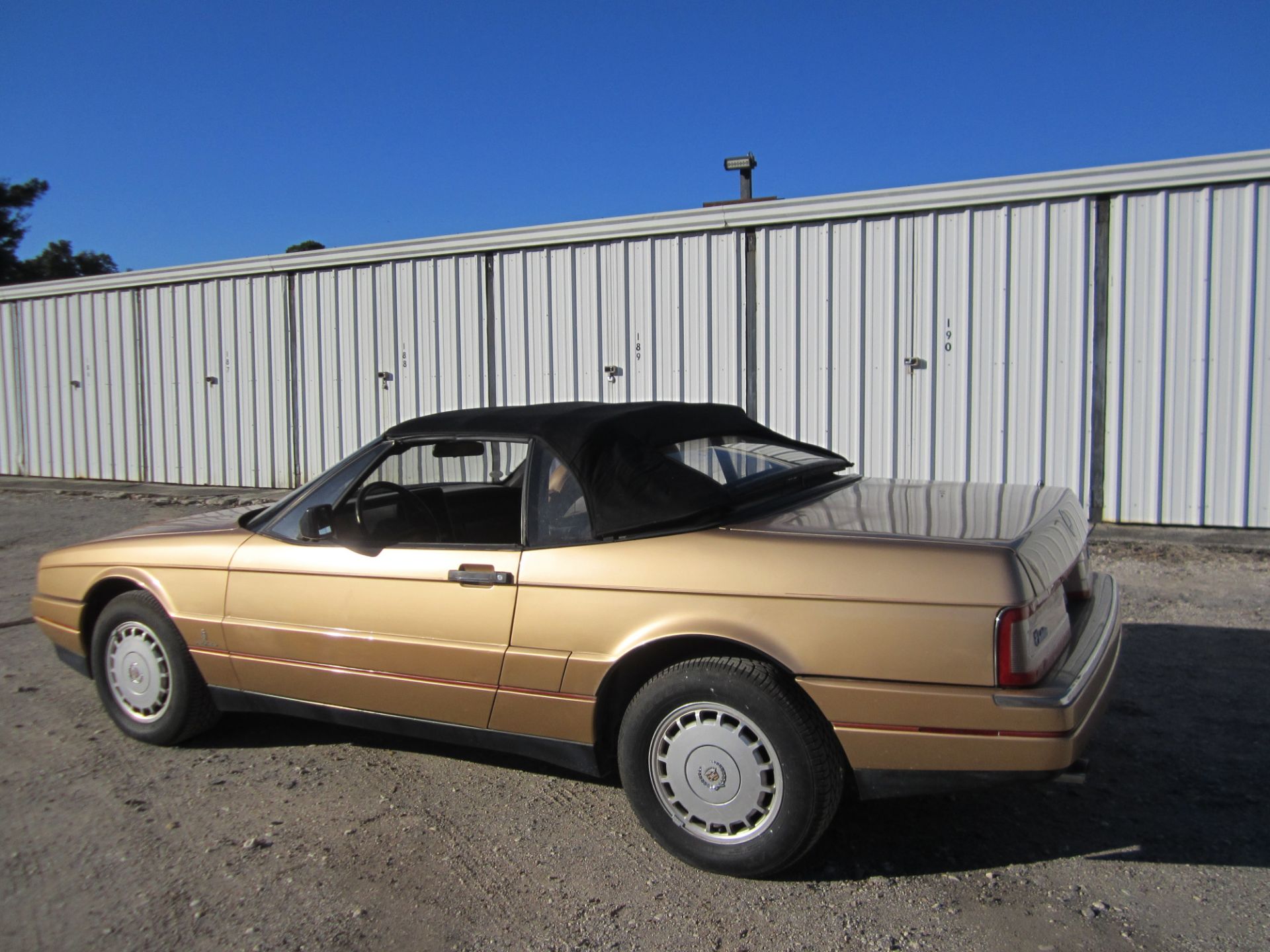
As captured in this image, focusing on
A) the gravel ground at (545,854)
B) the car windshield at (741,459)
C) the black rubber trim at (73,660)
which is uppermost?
the car windshield at (741,459)

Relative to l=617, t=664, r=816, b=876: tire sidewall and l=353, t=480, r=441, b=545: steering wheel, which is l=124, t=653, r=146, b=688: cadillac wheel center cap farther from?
l=617, t=664, r=816, b=876: tire sidewall

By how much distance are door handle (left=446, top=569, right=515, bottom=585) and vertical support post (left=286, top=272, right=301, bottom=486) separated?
9861mm

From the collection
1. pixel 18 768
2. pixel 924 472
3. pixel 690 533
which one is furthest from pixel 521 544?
pixel 924 472

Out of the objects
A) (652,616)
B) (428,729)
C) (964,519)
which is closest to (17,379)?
(428,729)

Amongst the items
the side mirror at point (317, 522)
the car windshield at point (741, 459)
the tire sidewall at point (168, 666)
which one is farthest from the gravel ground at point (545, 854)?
the car windshield at point (741, 459)

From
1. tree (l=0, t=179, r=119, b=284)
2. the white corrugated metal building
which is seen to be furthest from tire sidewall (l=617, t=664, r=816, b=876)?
tree (l=0, t=179, r=119, b=284)

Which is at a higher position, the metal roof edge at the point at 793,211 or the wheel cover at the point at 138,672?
the metal roof edge at the point at 793,211

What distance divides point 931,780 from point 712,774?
24.8 inches

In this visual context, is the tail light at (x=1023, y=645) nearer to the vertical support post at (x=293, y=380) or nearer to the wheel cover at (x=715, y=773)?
the wheel cover at (x=715, y=773)

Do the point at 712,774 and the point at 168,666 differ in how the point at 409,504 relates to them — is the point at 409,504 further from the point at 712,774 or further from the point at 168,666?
the point at 712,774

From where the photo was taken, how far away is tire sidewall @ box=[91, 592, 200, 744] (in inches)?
157

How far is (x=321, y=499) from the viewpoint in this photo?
3889 millimetres

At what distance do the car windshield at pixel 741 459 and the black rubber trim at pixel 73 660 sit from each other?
2.88 m

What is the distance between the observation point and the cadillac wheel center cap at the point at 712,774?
2852mm
